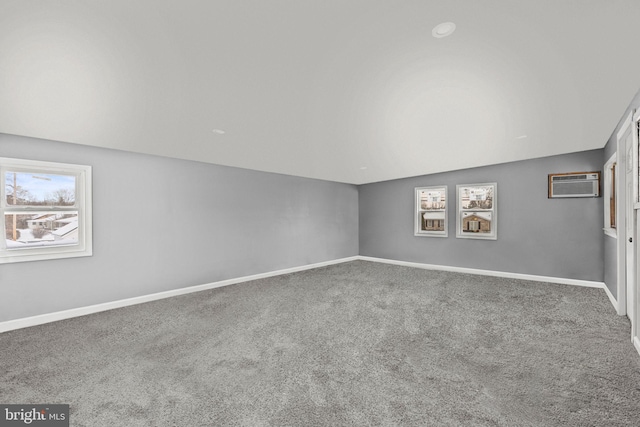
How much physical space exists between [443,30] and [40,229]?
14.8 feet

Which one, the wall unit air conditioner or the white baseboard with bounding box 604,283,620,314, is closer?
the white baseboard with bounding box 604,283,620,314

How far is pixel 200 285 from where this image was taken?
→ 434cm

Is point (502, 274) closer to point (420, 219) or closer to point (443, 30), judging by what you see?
point (420, 219)

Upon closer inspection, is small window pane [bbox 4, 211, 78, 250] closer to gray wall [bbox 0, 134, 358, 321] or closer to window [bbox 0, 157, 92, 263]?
window [bbox 0, 157, 92, 263]

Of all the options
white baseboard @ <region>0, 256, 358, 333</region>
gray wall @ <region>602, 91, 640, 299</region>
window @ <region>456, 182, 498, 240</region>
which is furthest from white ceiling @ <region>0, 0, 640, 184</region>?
white baseboard @ <region>0, 256, 358, 333</region>

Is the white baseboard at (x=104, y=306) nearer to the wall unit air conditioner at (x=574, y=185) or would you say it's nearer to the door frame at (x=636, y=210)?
the door frame at (x=636, y=210)

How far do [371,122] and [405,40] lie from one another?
134cm

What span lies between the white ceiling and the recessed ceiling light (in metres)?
0.04

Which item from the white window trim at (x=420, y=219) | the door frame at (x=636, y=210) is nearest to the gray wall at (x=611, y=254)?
the door frame at (x=636, y=210)

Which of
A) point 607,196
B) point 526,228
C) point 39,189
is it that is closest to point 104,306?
point 39,189

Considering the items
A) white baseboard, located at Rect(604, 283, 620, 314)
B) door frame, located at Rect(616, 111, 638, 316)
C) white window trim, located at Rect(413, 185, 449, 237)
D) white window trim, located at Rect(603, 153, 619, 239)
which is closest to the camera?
door frame, located at Rect(616, 111, 638, 316)

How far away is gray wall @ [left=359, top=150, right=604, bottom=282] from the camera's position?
4402mm

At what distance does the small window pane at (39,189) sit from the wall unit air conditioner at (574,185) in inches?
288

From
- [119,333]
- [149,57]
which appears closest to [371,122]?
[149,57]
